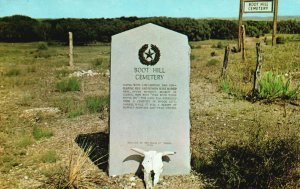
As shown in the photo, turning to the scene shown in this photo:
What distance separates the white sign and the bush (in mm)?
13007

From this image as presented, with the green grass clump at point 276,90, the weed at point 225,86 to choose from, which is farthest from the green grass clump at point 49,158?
the weed at point 225,86

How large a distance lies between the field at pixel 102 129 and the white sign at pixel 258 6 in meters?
2.87

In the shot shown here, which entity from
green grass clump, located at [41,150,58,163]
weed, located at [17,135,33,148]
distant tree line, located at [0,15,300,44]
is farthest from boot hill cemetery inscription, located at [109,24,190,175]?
distant tree line, located at [0,15,300,44]

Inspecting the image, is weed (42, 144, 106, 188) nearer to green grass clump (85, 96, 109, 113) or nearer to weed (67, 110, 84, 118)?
weed (67, 110, 84, 118)

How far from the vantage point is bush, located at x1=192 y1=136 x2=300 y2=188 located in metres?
4.99

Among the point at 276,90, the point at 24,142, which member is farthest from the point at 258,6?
the point at 24,142

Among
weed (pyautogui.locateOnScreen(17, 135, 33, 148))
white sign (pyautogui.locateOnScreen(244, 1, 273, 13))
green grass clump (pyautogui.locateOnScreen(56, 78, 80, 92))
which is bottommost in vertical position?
weed (pyautogui.locateOnScreen(17, 135, 33, 148))

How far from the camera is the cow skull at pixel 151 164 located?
5.48 metres

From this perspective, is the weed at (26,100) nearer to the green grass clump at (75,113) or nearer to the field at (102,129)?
the field at (102,129)

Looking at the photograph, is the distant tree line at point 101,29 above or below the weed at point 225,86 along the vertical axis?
above

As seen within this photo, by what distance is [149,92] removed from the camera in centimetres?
561

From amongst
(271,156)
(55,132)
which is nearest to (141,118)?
(271,156)

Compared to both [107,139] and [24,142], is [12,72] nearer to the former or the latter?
[24,142]

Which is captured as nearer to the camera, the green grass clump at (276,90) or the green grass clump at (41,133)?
the green grass clump at (41,133)
